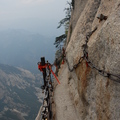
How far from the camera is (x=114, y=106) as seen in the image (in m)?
5.55

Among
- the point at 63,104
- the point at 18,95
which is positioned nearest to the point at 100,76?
the point at 63,104

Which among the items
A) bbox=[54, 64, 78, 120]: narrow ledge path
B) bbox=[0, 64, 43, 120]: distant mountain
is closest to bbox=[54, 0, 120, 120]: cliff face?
bbox=[54, 64, 78, 120]: narrow ledge path

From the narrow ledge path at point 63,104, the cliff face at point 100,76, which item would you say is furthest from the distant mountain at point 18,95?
the cliff face at point 100,76

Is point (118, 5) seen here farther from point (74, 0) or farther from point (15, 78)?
point (15, 78)

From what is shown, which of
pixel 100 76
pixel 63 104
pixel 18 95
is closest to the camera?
pixel 100 76

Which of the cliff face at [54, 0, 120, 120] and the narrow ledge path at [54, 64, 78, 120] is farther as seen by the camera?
the narrow ledge path at [54, 64, 78, 120]

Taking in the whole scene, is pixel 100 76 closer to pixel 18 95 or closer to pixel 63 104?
pixel 63 104

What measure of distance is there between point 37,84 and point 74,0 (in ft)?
535

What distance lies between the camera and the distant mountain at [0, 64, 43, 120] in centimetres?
11318

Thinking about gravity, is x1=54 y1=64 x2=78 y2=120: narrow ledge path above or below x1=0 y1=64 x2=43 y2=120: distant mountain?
below

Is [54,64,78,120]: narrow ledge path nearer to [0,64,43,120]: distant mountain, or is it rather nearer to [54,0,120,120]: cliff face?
[54,0,120,120]: cliff face

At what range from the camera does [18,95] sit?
5650 inches

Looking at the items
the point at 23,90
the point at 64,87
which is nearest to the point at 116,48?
the point at 64,87

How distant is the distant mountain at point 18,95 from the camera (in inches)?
4456
